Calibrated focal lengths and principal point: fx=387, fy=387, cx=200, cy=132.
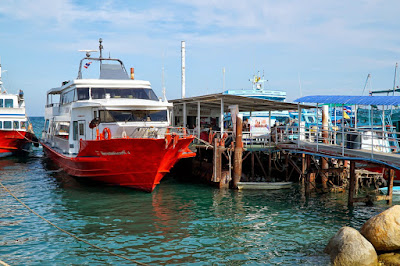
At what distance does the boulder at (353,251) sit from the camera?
376 inches

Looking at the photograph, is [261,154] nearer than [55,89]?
Yes

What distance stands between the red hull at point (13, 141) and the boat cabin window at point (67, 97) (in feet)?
35.7

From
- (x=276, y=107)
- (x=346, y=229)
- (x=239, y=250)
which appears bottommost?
(x=239, y=250)

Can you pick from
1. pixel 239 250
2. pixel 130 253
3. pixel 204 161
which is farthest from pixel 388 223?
pixel 204 161

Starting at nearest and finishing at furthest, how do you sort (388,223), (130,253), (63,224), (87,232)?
(388,223) → (130,253) → (87,232) → (63,224)

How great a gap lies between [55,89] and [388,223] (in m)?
22.2

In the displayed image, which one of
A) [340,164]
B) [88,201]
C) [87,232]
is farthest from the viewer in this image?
[340,164]

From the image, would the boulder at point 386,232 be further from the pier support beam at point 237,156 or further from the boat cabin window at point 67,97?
the boat cabin window at point 67,97

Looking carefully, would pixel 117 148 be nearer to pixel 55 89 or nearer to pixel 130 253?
pixel 130 253

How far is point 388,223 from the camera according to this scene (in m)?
10.0

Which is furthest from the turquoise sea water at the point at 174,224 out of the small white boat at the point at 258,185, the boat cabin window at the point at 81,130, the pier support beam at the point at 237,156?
the boat cabin window at the point at 81,130

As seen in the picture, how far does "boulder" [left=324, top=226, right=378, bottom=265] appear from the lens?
955 centimetres

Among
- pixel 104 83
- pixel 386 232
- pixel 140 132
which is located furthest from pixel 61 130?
pixel 386 232

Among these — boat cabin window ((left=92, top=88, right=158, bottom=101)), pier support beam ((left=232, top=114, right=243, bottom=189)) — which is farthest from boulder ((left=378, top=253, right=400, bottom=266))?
boat cabin window ((left=92, top=88, right=158, bottom=101))
